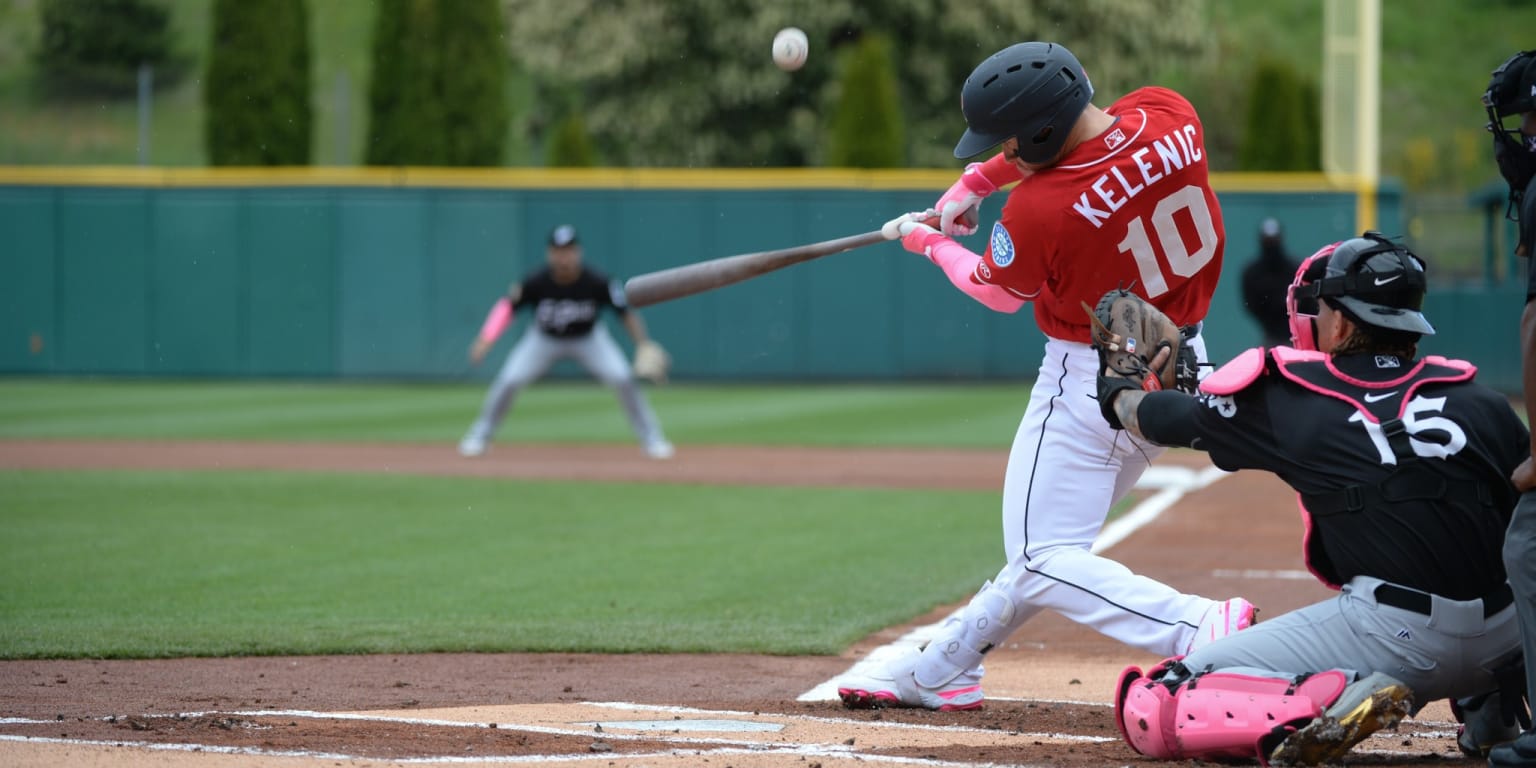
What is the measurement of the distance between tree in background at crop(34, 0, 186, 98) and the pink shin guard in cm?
4583

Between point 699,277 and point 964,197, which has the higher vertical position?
point 964,197

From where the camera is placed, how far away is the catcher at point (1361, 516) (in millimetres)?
4078

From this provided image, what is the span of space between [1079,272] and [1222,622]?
1041mm

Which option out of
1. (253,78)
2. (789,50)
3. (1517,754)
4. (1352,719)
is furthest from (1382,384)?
(253,78)

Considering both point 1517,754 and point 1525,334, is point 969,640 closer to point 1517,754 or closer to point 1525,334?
point 1517,754

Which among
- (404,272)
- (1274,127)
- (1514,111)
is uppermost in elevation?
(1274,127)

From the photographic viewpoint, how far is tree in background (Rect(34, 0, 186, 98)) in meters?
45.3

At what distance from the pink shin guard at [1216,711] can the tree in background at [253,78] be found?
2564cm

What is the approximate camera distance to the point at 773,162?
3466cm

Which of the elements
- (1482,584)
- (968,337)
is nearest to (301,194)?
(968,337)

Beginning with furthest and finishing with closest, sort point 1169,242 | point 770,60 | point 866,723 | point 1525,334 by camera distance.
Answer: point 770,60, point 866,723, point 1169,242, point 1525,334

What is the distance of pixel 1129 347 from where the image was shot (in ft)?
14.8

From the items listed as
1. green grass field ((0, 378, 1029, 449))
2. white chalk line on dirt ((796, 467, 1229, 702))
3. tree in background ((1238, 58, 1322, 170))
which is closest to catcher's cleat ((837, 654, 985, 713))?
white chalk line on dirt ((796, 467, 1229, 702))

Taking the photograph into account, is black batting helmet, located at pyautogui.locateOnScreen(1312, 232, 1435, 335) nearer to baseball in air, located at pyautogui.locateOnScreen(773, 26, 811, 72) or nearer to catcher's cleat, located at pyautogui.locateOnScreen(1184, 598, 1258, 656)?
catcher's cleat, located at pyautogui.locateOnScreen(1184, 598, 1258, 656)
